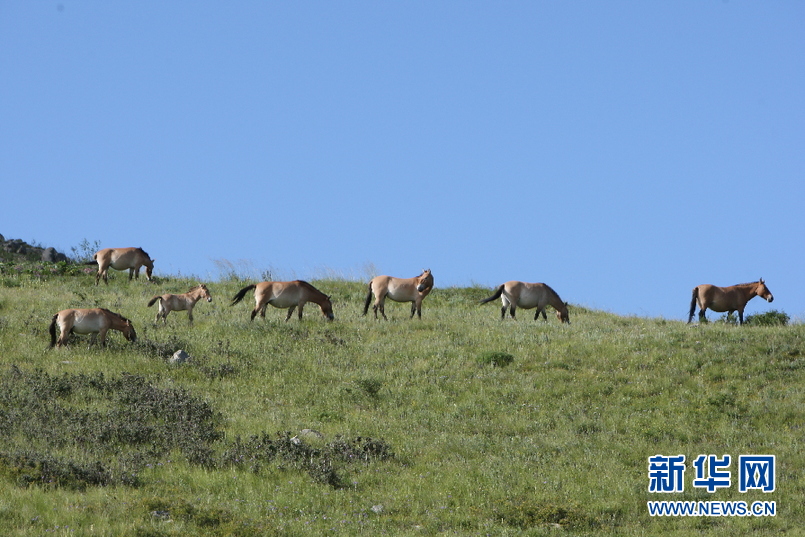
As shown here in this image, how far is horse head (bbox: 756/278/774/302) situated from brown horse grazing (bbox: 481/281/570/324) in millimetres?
6438

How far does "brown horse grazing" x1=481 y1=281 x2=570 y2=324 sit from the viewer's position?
28250 mm

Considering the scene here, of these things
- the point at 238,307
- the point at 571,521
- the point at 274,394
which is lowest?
the point at 571,521

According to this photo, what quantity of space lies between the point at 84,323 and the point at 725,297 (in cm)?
1954

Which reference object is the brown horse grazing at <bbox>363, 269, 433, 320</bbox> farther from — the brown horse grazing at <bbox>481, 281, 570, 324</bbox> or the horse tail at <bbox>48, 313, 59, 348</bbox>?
the horse tail at <bbox>48, 313, 59, 348</bbox>

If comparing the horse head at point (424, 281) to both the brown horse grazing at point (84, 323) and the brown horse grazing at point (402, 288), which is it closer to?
the brown horse grazing at point (402, 288)

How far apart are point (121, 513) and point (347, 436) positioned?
210 inches

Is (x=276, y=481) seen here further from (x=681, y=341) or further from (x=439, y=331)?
(x=681, y=341)

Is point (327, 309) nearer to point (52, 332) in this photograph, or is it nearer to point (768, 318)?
point (52, 332)

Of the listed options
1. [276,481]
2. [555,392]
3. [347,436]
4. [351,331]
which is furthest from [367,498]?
[351,331]

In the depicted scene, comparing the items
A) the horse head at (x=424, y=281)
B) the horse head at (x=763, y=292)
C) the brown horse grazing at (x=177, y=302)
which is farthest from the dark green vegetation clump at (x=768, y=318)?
the brown horse grazing at (x=177, y=302)

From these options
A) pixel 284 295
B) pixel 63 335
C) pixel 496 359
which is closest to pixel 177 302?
pixel 284 295

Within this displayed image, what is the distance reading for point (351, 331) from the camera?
80.5ft

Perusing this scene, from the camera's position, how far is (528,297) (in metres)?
28.5

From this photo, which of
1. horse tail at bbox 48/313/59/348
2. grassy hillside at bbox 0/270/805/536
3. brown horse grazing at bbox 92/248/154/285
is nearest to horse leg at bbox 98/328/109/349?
grassy hillside at bbox 0/270/805/536
